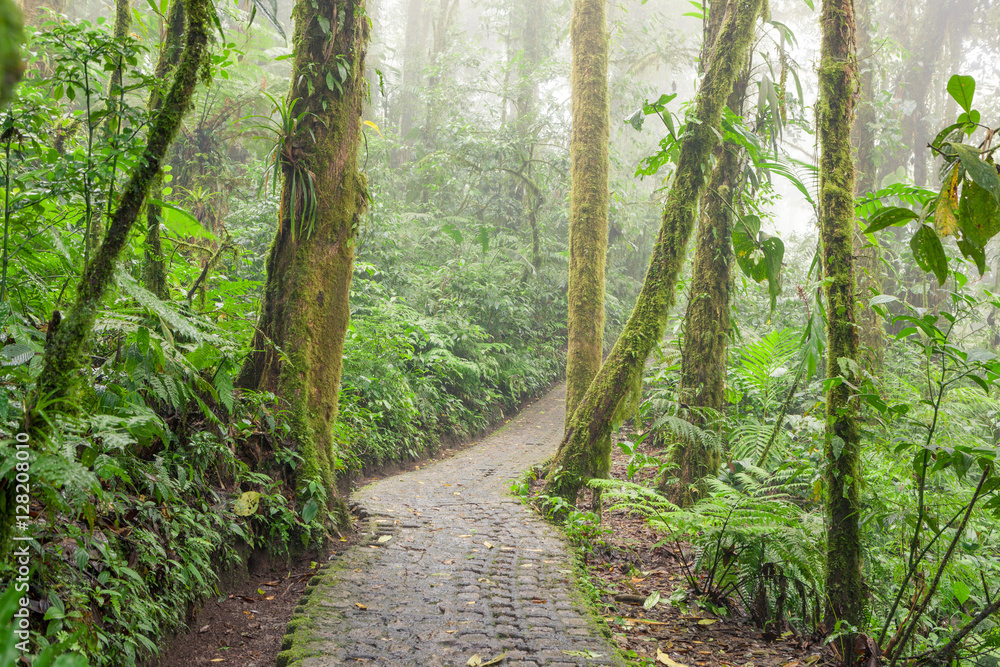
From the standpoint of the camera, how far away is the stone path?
2834 mm

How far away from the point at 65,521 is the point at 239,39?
1278 centimetres

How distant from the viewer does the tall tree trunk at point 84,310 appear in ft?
5.42

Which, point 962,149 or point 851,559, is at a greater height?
point 962,149

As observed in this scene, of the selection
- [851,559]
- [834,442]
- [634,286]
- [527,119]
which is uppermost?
[527,119]

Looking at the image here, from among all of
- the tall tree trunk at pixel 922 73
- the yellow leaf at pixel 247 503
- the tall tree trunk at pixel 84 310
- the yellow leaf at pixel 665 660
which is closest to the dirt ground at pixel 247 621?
the yellow leaf at pixel 247 503

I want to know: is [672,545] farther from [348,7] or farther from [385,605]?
[348,7]

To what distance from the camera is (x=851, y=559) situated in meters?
3.26

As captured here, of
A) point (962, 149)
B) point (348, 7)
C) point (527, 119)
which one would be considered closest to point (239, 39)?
point (527, 119)

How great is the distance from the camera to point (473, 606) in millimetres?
3398

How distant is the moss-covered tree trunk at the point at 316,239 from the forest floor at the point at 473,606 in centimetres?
78

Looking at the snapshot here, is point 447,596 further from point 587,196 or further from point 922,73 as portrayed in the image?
point 922,73

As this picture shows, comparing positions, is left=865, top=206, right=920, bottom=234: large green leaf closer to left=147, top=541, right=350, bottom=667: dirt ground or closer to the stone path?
the stone path

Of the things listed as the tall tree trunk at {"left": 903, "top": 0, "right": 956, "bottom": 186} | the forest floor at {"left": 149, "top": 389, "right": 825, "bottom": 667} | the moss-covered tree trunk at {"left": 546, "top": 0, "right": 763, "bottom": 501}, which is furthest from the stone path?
the tall tree trunk at {"left": 903, "top": 0, "right": 956, "bottom": 186}

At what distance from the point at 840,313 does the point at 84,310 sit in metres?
3.73
